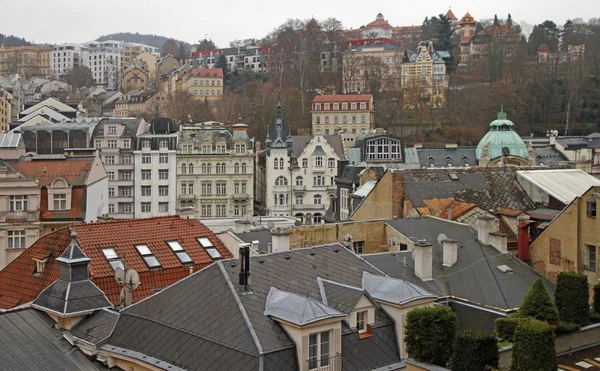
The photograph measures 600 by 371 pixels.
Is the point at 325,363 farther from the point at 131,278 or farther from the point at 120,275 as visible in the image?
the point at 120,275

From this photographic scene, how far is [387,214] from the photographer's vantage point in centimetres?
3450

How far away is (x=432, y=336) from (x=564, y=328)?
12.2 feet

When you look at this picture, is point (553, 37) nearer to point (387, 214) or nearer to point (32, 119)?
point (32, 119)

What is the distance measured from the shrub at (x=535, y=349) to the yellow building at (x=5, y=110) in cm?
9216

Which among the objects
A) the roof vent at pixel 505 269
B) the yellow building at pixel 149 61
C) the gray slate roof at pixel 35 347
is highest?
the yellow building at pixel 149 61

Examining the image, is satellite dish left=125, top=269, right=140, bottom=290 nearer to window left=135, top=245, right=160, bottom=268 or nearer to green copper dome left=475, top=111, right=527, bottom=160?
window left=135, top=245, right=160, bottom=268

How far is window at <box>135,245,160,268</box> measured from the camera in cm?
2545

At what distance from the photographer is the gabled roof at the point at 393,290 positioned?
60.1 ft

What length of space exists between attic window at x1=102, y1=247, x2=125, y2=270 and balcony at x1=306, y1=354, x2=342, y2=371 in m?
10.3

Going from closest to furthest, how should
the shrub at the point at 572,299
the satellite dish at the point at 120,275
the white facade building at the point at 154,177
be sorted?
the shrub at the point at 572,299
the satellite dish at the point at 120,275
the white facade building at the point at 154,177

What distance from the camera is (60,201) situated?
3675 centimetres

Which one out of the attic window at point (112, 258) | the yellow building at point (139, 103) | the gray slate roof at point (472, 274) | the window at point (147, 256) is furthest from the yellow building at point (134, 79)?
the gray slate roof at point (472, 274)

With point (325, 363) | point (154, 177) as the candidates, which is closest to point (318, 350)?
point (325, 363)

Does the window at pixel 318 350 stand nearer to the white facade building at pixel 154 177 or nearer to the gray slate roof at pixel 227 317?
the gray slate roof at pixel 227 317
